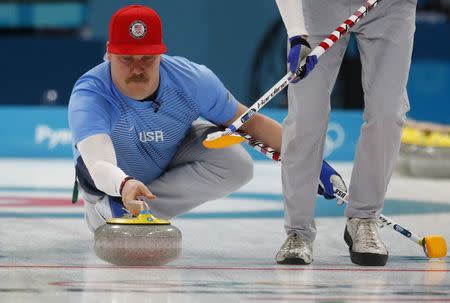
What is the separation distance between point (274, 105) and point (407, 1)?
7.50 metres

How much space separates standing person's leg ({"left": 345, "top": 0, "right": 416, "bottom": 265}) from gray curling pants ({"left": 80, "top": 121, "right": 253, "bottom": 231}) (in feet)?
2.62

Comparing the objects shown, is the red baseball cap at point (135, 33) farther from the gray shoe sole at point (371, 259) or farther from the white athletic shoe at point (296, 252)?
the gray shoe sole at point (371, 259)

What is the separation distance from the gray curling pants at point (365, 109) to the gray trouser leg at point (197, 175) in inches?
27.6

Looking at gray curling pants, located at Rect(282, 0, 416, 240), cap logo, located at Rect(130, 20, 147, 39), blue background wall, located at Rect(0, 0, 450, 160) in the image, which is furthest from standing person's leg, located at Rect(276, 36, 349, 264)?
blue background wall, located at Rect(0, 0, 450, 160)

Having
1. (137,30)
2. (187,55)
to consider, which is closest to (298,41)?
(137,30)

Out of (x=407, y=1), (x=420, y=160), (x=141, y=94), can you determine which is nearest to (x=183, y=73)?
(x=141, y=94)

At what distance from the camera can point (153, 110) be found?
4.35m

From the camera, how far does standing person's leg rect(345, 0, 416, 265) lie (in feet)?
13.3

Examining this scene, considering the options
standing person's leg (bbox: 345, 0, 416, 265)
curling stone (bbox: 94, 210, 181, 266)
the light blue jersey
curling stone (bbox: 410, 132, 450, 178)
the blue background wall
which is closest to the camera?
curling stone (bbox: 94, 210, 181, 266)

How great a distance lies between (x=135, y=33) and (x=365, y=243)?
1.10 meters

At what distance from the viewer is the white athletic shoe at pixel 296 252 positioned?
395 centimetres

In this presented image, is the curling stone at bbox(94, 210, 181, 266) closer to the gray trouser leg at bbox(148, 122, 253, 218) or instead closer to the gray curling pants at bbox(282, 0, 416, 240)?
the gray curling pants at bbox(282, 0, 416, 240)

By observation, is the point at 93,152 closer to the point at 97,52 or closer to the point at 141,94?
the point at 141,94

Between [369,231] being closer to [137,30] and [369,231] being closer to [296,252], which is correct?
[296,252]
